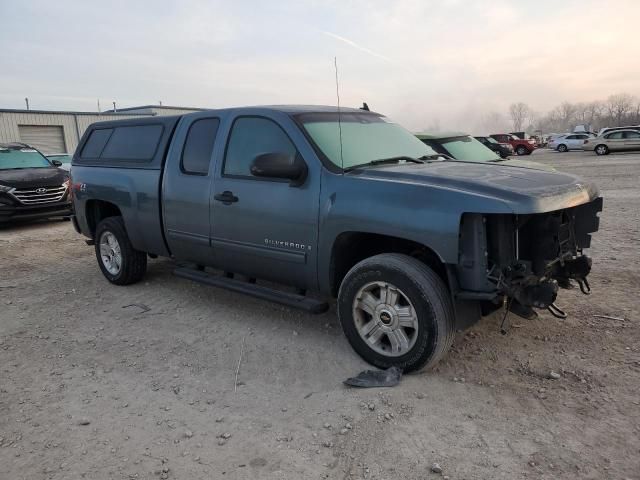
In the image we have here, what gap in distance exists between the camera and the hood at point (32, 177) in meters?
10.2

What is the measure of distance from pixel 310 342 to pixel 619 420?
2.22 metres

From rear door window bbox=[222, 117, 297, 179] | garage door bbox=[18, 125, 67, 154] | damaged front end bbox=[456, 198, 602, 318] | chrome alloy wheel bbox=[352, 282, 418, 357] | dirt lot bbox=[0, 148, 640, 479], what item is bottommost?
dirt lot bbox=[0, 148, 640, 479]

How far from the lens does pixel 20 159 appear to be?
1151cm

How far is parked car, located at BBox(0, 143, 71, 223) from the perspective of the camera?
33.1 feet

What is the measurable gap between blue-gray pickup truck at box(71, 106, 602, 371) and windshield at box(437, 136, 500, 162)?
408 cm

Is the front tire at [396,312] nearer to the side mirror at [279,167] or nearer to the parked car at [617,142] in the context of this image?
the side mirror at [279,167]

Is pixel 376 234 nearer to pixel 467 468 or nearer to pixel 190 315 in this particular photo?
pixel 467 468

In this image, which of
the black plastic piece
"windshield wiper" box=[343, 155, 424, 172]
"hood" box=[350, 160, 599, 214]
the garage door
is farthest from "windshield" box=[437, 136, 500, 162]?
the garage door

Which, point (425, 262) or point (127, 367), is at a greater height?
point (425, 262)

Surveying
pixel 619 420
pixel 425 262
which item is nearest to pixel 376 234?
pixel 425 262

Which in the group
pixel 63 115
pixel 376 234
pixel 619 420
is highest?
pixel 63 115

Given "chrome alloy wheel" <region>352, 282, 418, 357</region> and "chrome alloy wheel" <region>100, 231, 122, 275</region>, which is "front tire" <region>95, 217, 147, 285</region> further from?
"chrome alloy wheel" <region>352, 282, 418, 357</region>

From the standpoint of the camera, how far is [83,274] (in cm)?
670

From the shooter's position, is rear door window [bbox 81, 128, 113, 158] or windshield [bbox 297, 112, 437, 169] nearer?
windshield [bbox 297, 112, 437, 169]
